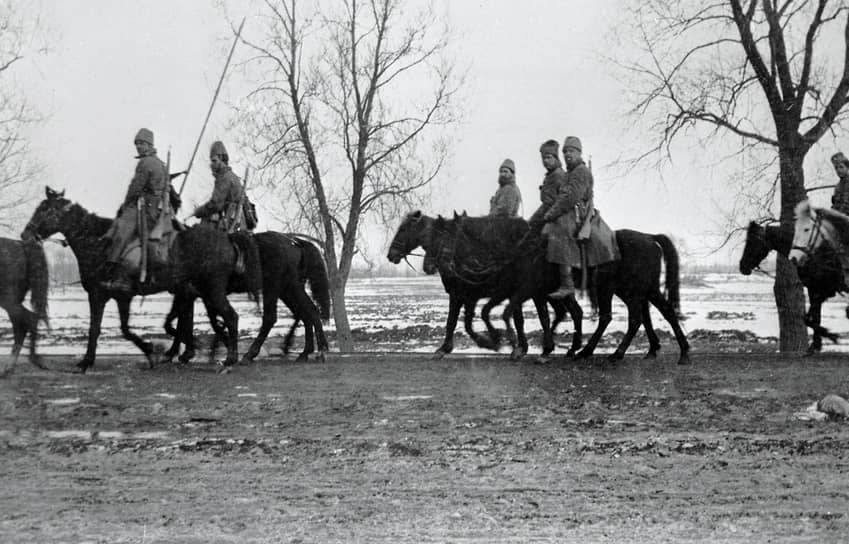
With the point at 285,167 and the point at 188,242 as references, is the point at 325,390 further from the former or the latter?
the point at 285,167

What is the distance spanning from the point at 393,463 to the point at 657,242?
792cm

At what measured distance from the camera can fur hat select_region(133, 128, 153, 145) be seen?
13.2 metres

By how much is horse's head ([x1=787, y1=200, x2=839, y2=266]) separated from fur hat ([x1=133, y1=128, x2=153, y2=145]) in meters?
8.90

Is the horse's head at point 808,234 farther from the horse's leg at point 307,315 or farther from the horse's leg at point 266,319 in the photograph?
the horse's leg at point 266,319

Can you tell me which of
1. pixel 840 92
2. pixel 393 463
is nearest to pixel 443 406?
pixel 393 463

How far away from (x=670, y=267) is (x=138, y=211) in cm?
742

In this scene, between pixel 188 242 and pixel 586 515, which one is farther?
pixel 188 242

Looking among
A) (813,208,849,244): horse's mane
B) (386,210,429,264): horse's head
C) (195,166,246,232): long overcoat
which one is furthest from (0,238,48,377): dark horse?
(813,208,849,244): horse's mane

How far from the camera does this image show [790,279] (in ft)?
63.1

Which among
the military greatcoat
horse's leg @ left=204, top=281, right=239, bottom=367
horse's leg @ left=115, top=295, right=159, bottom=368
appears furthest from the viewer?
horse's leg @ left=204, top=281, right=239, bottom=367

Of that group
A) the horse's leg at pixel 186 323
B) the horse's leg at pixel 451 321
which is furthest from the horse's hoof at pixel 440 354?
the horse's leg at pixel 186 323

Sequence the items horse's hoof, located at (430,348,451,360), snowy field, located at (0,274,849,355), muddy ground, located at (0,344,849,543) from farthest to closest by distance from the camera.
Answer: snowy field, located at (0,274,849,355), horse's hoof, located at (430,348,451,360), muddy ground, located at (0,344,849,543)

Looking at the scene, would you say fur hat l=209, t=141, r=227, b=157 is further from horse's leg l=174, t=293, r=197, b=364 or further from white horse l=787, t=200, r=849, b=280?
white horse l=787, t=200, r=849, b=280

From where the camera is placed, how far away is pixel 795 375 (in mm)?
12438
